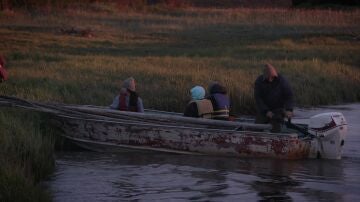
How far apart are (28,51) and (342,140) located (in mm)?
15475

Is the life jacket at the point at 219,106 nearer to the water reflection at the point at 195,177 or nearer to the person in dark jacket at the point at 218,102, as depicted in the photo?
the person in dark jacket at the point at 218,102

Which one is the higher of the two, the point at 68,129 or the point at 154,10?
the point at 154,10

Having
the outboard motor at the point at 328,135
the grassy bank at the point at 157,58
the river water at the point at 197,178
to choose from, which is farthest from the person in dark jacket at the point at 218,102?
the grassy bank at the point at 157,58

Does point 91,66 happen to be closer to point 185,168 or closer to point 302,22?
point 185,168

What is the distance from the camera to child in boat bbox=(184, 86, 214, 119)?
15219 millimetres

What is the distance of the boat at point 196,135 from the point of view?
14594 mm

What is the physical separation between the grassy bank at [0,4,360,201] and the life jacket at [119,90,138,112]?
69.2 inches

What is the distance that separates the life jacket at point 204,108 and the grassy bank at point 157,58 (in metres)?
2.96

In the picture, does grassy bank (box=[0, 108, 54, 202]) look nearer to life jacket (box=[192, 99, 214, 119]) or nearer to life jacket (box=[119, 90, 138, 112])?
life jacket (box=[119, 90, 138, 112])

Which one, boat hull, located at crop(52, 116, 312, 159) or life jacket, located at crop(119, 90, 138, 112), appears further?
life jacket, located at crop(119, 90, 138, 112)

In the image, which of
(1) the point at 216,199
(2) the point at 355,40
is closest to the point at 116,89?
(1) the point at 216,199

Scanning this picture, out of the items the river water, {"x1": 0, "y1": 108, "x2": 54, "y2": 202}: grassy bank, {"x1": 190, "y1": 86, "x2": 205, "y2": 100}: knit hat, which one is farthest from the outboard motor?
{"x1": 0, "y1": 108, "x2": 54, "y2": 202}: grassy bank

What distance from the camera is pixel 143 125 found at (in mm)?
14648

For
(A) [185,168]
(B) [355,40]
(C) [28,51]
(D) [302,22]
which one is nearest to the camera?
(A) [185,168]
